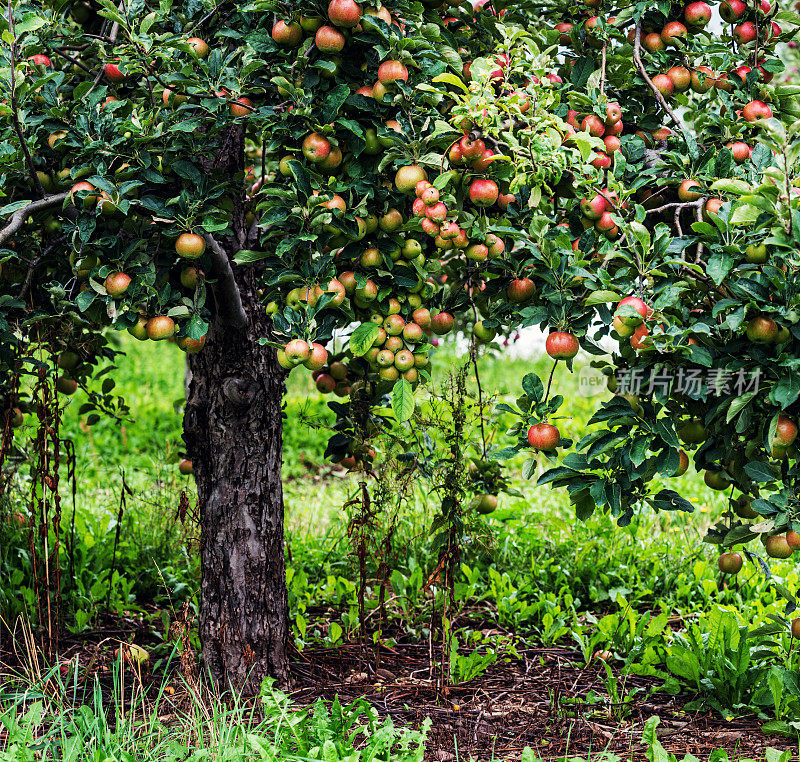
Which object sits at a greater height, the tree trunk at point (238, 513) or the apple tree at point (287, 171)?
the apple tree at point (287, 171)

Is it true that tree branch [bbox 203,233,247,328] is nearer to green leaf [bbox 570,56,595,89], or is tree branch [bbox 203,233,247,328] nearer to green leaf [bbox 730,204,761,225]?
green leaf [bbox 570,56,595,89]

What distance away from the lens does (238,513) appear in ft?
9.18

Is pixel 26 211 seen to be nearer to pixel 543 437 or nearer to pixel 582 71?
pixel 543 437

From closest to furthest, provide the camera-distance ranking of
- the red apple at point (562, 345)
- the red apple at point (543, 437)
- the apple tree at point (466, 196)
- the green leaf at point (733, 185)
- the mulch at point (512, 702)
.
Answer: the green leaf at point (733, 185) → the apple tree at point (466, 196) → the red apple at point (562, 345) → the red apple at point (543, 437) → the mulch at point (512, 702)

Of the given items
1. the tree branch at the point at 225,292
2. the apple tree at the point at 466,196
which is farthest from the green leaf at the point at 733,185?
the tree branch at the point at 225,292

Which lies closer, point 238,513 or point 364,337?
point 364,337

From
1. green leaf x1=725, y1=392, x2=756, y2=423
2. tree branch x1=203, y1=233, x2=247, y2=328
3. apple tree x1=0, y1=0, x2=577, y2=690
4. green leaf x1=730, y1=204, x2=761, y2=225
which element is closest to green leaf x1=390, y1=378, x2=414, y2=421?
apple tree x1=0, y1=0, x2=577, y2=690

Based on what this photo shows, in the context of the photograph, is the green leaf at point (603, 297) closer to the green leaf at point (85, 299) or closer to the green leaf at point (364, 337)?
the green leaf at point (364, 337)

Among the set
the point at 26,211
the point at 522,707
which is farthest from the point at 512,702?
the point at 26,211

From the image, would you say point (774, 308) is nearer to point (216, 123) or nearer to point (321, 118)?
point (321, 118)

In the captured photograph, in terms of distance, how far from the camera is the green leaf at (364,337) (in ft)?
7.00

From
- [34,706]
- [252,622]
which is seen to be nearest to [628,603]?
[252,622]

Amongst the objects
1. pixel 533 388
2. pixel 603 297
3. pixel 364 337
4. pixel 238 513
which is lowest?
pixel 238 513

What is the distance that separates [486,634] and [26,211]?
2375 mm
